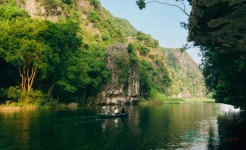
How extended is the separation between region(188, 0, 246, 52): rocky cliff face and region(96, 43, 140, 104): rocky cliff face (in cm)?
5766

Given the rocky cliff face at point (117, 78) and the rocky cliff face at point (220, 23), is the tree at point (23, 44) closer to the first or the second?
the rocky cliff face at point (117, 78)

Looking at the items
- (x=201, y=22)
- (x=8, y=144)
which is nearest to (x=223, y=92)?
(x=201, y=22)

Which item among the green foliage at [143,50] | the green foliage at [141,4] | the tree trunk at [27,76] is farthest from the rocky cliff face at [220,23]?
the green foliage at [143,50]

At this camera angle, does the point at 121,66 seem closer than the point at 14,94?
No

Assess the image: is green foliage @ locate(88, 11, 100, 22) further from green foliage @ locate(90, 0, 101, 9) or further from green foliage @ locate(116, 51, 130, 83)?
green foliage @ locate(116, 51, 130, 83)

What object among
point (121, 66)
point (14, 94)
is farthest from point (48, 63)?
point (121, 66)

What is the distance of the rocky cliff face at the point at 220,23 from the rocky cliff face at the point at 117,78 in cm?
5766

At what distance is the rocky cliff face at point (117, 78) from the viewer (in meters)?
74.8

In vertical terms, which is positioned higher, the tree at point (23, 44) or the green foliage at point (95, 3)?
the green foliage at point (95, 3)

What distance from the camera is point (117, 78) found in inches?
3004

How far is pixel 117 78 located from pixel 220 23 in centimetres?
6198

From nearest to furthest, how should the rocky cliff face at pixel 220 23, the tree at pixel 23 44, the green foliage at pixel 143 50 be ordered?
the rocky cliff face at pixel 220 23 < the tree at pixel 23 44 < the green foliage at pixel 143 50

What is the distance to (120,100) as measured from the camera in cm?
7706

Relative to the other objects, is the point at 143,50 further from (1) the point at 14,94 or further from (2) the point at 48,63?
(1) the point at 14,94
